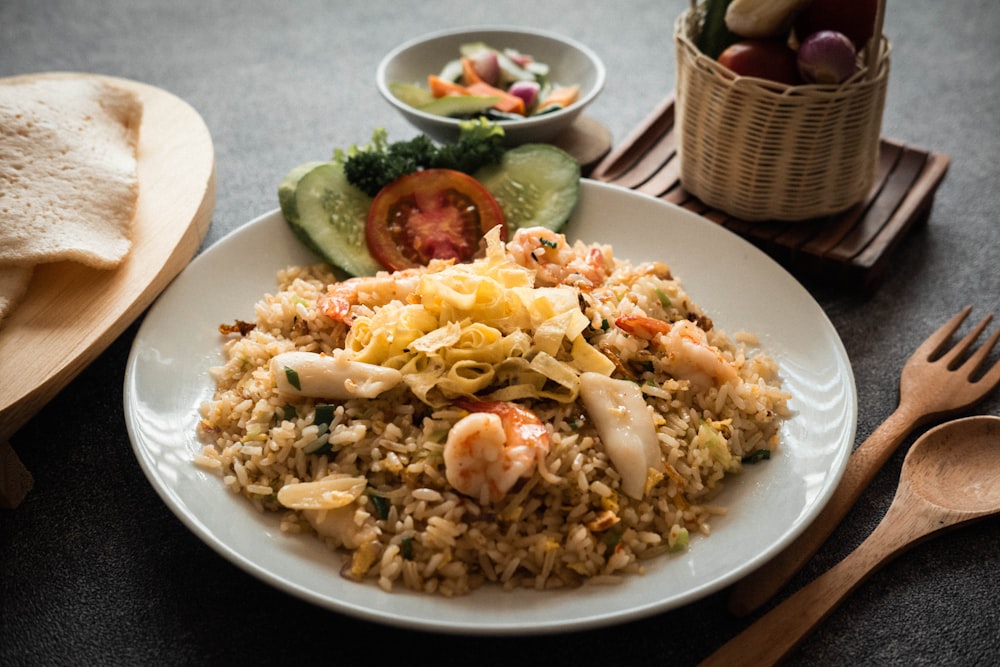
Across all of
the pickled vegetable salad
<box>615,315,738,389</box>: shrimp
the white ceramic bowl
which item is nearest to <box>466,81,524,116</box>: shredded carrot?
the pickled vegetable salad

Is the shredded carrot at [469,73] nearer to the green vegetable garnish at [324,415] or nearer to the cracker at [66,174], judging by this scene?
the cracker at [66,174]

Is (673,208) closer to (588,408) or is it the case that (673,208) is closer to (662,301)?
(662,301)

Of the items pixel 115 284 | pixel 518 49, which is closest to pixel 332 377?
pixel 115 284

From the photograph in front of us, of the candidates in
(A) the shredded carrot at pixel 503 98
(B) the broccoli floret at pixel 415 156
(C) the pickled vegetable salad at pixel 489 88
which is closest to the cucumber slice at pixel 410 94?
(C) the pickled vegetable salad at pixel 489 88

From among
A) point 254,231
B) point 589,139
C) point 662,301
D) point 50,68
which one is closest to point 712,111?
point 589,139

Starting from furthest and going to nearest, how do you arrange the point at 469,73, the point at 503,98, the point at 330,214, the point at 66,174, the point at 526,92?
the point at 469,73 < the point at 526,92 < the point at 503,98 < the point at 330,214 < the point at 66,174

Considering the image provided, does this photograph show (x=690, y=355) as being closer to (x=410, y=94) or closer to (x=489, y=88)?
(x=489, y=88)
